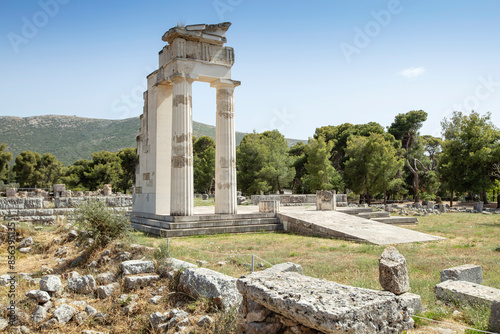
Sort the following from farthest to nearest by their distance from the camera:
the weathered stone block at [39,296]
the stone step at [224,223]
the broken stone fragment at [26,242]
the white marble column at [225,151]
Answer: the white marble column at [225,151] → the broken stone fragment at [26,242] → the stone step at [224,223] → the weathered stone block at [39,296]

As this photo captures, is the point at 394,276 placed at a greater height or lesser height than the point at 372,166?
lesser

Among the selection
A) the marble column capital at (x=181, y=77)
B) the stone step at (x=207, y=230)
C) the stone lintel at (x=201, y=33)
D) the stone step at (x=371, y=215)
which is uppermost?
the stone lintel at (x=201, y=33)

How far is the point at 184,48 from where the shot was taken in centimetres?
1472

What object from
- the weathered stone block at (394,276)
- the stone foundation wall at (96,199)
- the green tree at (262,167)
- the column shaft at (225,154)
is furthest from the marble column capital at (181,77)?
the green tree at (262,167)

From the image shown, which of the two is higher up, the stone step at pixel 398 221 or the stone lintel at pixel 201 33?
the stone lintel at pixel 201 33

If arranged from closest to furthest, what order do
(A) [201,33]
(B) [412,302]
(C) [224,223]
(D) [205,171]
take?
(B) [412,302] → (C) [224,223] → (A) [201,33] → (D) [205,171]

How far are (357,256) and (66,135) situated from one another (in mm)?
90427

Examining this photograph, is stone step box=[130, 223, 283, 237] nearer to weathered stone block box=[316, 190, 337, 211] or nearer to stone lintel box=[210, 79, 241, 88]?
weathered stone block box=[316, 190, 337, 211]

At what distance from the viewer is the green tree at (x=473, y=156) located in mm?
30750

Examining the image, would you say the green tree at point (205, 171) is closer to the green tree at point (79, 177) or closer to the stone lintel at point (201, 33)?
the green tree at point (79, 177)

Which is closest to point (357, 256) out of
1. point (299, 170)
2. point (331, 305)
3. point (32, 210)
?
point (331, 305)

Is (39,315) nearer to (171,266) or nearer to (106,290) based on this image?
(106,290)

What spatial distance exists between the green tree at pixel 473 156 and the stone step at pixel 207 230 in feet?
76.0

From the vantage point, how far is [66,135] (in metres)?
87.4
